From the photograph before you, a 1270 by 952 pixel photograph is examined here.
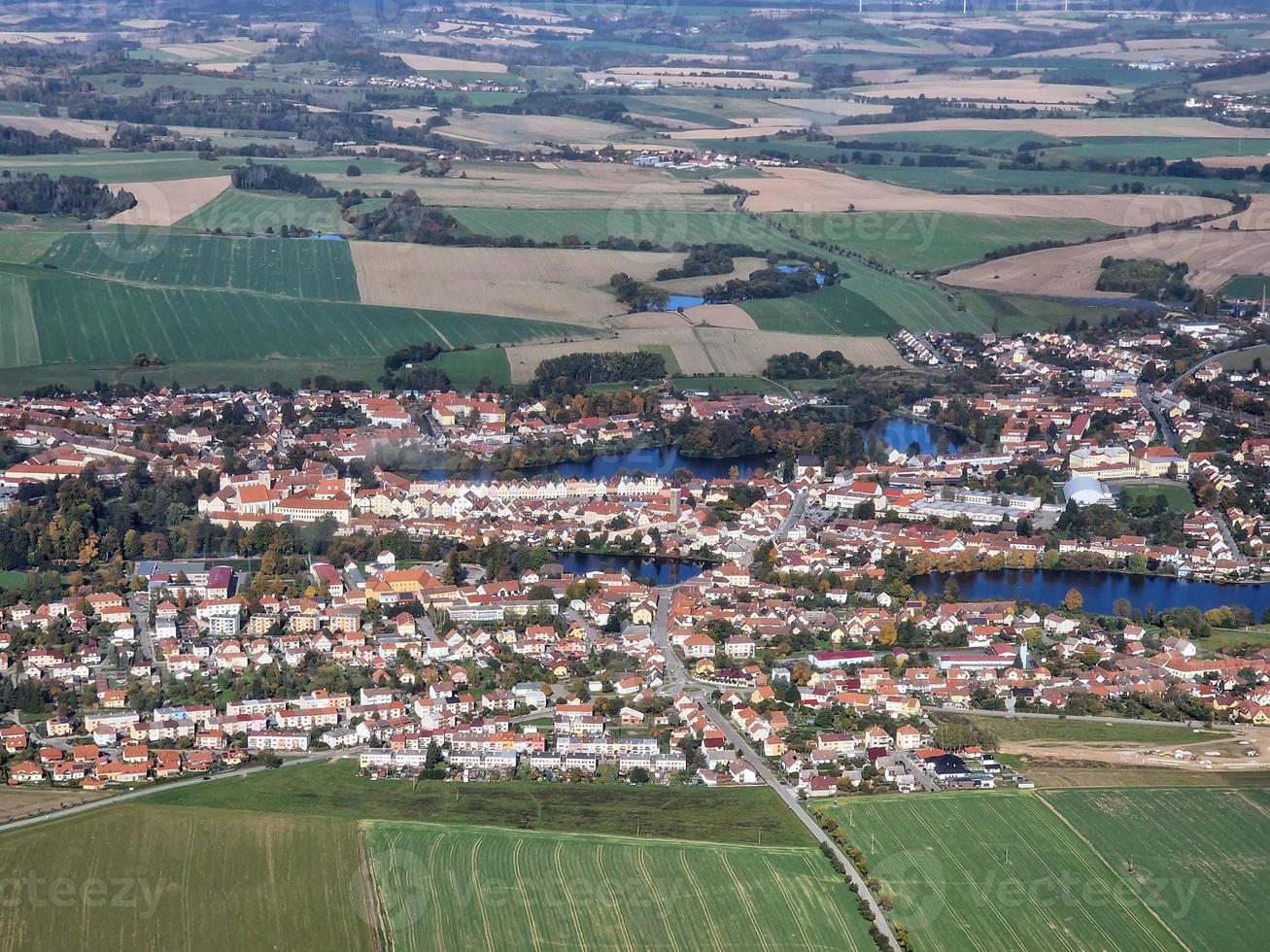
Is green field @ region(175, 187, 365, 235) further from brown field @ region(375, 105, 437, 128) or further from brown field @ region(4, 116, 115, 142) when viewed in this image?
brown field @ region(375, 105, 437, 128)

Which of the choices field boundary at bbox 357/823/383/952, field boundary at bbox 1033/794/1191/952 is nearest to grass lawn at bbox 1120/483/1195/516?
field boundary at bbox 1033/794/1191/952

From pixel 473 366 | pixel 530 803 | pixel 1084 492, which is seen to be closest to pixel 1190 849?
pixel 530 803

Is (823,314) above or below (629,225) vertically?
above

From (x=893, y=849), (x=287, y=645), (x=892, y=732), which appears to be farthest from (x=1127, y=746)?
(x=287, y=645)

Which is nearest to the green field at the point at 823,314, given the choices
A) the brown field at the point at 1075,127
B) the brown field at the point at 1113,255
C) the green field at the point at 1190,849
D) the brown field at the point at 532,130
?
the brown field at the point at 1113,255

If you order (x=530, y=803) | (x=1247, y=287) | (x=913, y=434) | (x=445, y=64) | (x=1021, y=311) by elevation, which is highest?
(x=530, y=803)

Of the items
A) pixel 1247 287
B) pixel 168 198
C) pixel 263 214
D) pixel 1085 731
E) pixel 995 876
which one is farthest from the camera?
pixel 168 198

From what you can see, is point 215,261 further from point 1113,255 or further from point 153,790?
point 153,790
